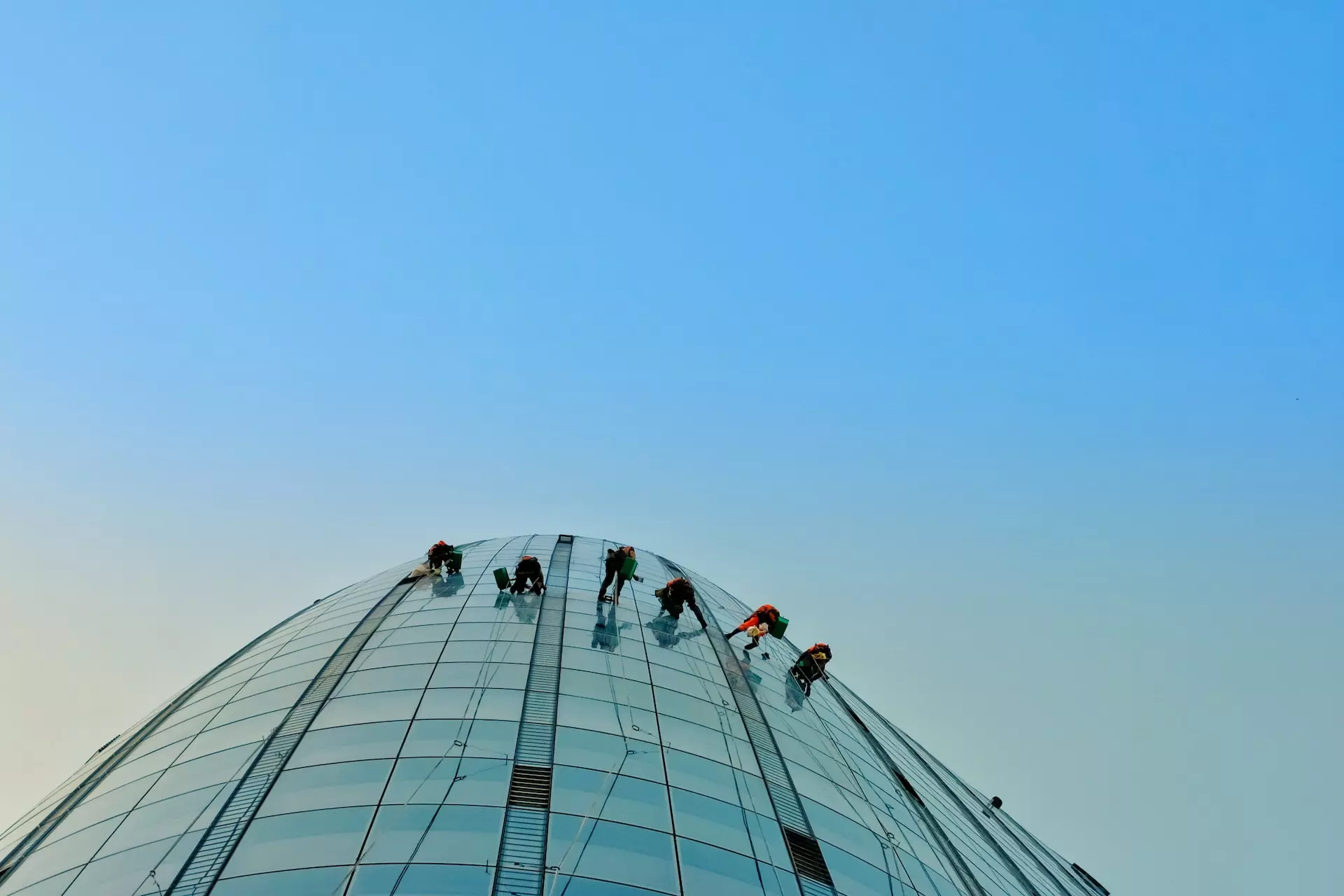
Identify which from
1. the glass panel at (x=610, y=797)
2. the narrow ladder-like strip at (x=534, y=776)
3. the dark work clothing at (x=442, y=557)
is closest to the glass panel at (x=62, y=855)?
the narrow ladder-like strip at (x=534, y=776)

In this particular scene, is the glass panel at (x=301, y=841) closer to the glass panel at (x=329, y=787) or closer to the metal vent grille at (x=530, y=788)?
the glass panel at (x=329, y=787)

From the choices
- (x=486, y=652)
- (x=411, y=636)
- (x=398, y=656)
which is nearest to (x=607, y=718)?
(x=486, y=652)

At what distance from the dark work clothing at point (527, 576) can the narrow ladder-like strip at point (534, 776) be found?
2650mm

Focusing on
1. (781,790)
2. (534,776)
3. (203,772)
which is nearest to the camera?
(534,776)

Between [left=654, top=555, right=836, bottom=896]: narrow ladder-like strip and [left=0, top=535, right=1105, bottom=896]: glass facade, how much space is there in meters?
0.08

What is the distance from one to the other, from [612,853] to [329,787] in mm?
6061

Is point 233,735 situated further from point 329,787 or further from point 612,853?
point 612,853

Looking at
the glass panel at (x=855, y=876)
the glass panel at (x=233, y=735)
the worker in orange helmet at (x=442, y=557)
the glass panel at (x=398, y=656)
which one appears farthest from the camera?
the worker in orange helmet at (x=442, y=557)

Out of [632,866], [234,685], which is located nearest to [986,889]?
[632,866]

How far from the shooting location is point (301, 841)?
15.0 metres

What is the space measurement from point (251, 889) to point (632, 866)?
6159 mm

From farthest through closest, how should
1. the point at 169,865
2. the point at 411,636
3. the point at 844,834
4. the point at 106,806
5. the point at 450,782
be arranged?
the point at 411,636, the point at 106,806, the point at 844,834, the point at 450,782, the point at 169,865

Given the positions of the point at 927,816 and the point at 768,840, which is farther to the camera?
the point at 927,816

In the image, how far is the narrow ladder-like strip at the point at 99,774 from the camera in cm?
1834
